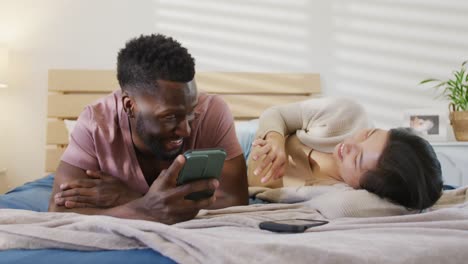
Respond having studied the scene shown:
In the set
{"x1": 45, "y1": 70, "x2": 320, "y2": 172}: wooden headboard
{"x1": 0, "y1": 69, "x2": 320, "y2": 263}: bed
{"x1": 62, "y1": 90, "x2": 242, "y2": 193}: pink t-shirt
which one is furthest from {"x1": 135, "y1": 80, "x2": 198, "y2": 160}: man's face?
{"x1": 45, "y1": 70, "x2": 320, "y2": 172}: wooden headboard

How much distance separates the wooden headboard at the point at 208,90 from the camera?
2.60m

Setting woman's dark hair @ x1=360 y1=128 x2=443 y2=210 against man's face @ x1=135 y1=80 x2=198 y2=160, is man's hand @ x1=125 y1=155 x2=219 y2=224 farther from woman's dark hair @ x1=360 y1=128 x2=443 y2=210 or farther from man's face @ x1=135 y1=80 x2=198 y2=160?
woman's dark hair @ x1=360 y1=128 x2=443 y2=210

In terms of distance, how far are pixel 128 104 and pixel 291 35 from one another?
170 centimetres

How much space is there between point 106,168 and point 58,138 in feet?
4.86

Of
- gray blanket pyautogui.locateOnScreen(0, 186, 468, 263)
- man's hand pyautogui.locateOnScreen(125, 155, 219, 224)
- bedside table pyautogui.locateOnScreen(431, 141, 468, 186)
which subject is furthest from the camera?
bedside table pyautogui.locateOnScreen(431, 141, 468, 186)

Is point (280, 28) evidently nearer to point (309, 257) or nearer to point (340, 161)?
point (340, 161)

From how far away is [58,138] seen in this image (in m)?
2.59

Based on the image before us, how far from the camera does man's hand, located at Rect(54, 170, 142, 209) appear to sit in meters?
1.14

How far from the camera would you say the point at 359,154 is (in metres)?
1.23

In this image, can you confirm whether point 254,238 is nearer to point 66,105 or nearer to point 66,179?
point 66,179

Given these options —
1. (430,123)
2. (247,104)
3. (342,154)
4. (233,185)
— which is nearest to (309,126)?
(342,154)

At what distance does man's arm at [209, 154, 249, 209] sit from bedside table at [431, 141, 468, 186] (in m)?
1.38

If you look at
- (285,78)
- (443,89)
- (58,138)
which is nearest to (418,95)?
(443,89)

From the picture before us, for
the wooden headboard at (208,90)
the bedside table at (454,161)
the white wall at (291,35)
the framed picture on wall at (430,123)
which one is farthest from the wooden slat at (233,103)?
the bedside table at (454,161)
